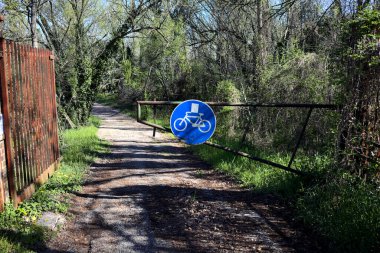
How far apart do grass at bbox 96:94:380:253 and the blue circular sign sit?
1.62 metres

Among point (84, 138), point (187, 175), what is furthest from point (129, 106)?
point (187, 175)

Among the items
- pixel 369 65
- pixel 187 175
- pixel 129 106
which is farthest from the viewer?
pixel 129 106

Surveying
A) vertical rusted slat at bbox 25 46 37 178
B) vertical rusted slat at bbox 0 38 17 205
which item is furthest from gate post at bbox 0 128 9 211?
vertical rusted slat at bbox 25 46 37 178

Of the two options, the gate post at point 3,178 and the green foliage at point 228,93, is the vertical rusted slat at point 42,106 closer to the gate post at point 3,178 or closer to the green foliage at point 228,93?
the gate post at point 3,178

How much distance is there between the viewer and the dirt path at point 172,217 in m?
4.10

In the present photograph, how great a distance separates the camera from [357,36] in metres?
4.55

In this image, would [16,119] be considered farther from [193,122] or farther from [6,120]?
[193,122]

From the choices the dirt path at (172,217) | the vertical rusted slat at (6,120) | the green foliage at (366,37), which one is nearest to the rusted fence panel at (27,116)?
the vertical rusted slat at (6,120)

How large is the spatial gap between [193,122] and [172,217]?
1362mm

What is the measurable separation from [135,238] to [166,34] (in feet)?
55.1

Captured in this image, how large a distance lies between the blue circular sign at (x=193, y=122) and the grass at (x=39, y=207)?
2024mm

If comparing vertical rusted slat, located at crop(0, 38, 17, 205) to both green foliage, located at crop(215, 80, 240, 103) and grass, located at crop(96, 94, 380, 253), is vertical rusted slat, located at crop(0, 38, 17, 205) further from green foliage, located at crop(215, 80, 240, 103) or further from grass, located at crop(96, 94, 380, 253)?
green foliage, located at crop(215, 80, 240, 103)

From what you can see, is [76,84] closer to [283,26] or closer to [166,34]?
[166,34]

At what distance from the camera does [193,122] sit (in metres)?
5.14
